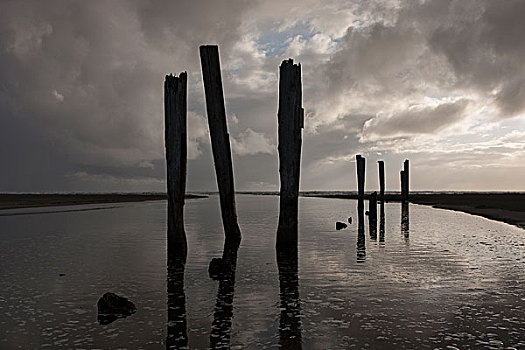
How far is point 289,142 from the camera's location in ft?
36.5

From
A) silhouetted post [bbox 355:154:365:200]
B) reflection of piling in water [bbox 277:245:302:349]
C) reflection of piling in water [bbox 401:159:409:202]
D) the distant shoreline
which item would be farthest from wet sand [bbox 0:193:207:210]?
reflection of piling in water [bbox 277:245:302:349]

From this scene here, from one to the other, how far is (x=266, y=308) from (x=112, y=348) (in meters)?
2.12

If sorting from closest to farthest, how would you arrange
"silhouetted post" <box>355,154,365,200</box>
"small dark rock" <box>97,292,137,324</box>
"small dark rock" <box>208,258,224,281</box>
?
1. "small dark rock" <box>97,292,137,324</box>
2. "small dark rock" <box>208,258,224,281</box>
3. "silhouetted post" <box>355,154,365,200</box>

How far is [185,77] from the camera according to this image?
436 inches


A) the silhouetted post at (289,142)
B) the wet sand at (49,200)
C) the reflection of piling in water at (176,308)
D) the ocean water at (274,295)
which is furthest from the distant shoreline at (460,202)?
the reflection of piling in water at (176,308)

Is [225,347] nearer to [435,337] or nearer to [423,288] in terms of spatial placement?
[435,337]

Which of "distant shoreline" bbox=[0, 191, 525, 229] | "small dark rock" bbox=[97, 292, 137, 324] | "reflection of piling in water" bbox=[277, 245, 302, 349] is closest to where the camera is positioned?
"reflection of piling in water" bbox=[277, 245, 302, 349]

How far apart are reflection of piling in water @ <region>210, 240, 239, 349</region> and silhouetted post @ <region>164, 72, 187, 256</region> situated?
5.25 ft

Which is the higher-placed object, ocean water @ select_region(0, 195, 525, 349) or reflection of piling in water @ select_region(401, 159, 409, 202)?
reflection of piling in water @ select_region(401, 159, 409, 202)

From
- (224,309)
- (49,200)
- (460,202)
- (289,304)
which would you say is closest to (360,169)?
(460,202)

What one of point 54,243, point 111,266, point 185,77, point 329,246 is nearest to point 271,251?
point 329,246

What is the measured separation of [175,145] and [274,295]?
523 centimetres

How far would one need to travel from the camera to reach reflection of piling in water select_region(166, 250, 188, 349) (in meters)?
4.79

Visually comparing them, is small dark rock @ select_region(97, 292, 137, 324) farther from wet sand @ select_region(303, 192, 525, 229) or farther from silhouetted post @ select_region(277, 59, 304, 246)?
wet sand @ select_region(303, 192, 525, 229)
